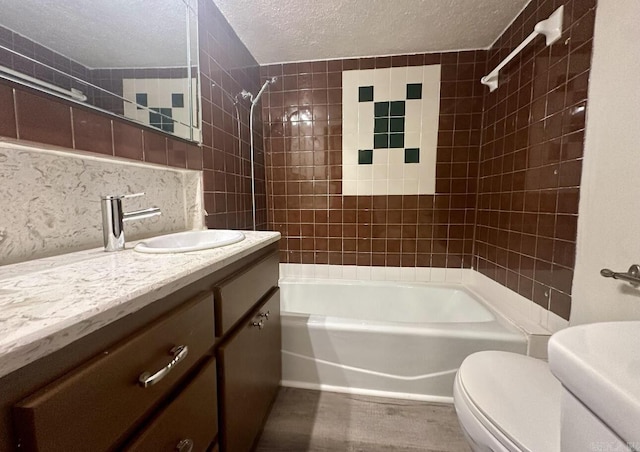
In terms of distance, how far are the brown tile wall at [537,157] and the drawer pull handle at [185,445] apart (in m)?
1.53

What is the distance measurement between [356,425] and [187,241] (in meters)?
1.16

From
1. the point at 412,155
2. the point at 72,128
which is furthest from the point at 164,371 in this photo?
the point at 412,155

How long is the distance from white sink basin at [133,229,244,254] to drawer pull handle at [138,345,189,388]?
12.5 inches

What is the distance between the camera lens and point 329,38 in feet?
5.93

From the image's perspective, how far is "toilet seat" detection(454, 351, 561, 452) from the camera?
0.64 metres

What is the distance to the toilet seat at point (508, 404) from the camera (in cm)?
64

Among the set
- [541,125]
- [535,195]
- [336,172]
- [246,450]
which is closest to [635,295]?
[535,195]

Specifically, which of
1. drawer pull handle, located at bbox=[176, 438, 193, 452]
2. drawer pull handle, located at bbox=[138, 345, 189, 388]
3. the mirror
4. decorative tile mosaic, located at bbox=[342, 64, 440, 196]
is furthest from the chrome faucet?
decorative tile mosaic, located at bbox=[342, 64, 440, 196]

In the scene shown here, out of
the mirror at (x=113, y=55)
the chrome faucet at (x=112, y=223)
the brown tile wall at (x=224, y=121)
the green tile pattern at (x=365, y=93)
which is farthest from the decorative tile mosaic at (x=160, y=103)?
the green tile pattern at (x=365, y=93)

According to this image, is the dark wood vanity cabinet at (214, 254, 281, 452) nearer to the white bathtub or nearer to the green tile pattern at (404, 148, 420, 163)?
the white bathtub

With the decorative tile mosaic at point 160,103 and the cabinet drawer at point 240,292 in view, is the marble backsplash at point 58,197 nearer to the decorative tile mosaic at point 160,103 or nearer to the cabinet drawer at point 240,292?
the decorative tile mosaic at point 160,103

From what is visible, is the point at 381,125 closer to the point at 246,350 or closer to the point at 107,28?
the point at 107,28

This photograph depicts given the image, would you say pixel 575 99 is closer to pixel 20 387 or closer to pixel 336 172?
pixel 336 172

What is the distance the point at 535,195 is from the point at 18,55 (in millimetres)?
2055
